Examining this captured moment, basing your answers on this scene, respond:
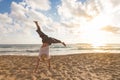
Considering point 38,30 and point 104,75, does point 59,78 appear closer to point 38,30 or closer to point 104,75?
point 104,75

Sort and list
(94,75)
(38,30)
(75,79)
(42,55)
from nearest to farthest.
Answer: (38,30) → (42,55) → (75,79) → (94,75)

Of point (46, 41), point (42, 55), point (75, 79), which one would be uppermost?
point (46, 41)

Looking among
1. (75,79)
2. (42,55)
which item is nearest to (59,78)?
A: (75,79)

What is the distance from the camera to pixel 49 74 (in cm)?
990

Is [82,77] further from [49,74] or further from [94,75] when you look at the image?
[49,74]

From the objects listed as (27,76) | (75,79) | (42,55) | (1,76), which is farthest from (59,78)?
(1,76)

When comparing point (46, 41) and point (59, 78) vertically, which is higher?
point (46, 41)

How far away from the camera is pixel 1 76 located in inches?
371

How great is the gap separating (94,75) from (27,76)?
321cm

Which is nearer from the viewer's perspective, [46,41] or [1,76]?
[46,41]

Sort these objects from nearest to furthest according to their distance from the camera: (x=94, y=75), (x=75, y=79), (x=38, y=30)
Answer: (x=38, y=30) < (x=75, y=79) < (x=94, y=75)

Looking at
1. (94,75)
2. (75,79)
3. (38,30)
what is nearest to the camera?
(38,30)

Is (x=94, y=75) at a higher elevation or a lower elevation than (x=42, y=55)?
lower

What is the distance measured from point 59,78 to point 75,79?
0.72 m
